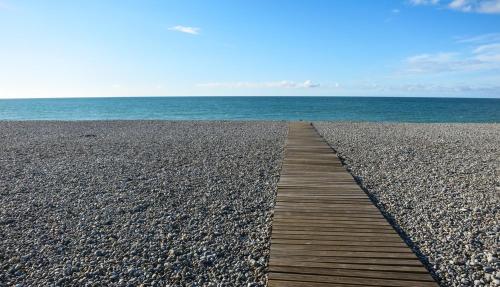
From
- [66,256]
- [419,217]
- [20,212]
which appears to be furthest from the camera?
[20,212]

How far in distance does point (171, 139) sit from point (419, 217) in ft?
41.2

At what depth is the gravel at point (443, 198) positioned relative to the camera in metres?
4.35

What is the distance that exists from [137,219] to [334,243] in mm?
3481

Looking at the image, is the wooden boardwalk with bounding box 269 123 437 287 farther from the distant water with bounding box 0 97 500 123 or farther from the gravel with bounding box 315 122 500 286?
the distant water with bounding box 0 97 500 123

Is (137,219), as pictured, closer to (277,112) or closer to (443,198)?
(443,198)

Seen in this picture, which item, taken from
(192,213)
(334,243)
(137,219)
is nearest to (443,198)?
(334,243)

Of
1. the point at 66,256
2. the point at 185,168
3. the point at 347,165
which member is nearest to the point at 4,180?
the point at 185,168

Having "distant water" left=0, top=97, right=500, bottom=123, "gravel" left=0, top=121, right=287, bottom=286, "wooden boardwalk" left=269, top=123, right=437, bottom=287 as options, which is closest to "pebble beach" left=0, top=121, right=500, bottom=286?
"gravel" left=0, top=121, right=287, bottom=286

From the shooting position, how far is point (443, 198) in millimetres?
6941

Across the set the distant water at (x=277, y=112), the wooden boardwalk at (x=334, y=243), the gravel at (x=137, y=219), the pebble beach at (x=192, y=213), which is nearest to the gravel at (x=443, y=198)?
the pebble beach at (x=192, y=213)

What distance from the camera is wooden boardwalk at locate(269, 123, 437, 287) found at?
12.5 ft

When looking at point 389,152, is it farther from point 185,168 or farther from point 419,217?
point 185,168

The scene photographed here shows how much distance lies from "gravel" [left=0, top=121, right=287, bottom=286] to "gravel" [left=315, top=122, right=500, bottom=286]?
232cm

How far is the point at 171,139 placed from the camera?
16203 millimetres
